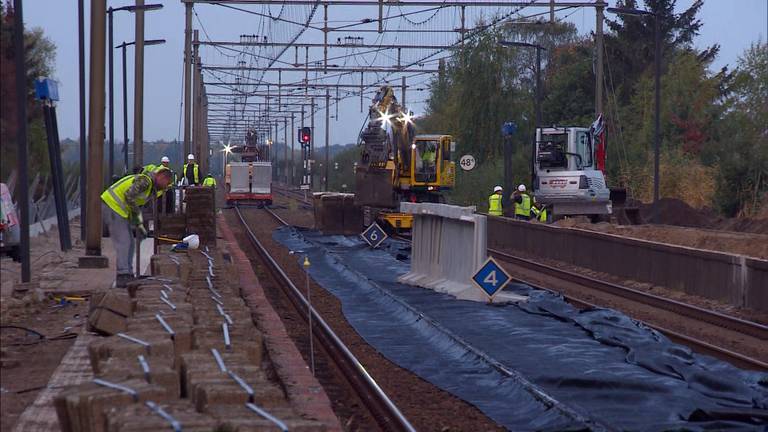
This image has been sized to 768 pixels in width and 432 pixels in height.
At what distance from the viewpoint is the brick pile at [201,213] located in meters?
24.6

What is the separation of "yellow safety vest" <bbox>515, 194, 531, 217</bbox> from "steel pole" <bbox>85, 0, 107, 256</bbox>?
52.2 feet

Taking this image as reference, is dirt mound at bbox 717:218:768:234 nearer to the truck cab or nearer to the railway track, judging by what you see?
the truck cab

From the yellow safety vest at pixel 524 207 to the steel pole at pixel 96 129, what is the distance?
15902 mm

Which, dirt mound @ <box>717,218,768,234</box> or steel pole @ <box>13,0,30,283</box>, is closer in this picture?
steel pole @ <box>13,0,30,283</box>

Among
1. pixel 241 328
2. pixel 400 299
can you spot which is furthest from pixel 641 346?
pixel 241 328

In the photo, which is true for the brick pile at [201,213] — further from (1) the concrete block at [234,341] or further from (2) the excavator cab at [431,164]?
(1) the concrete block at [234,341]

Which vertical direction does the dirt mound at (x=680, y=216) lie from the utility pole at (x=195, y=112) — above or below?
below

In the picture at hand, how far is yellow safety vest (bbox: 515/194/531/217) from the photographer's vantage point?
3497cm

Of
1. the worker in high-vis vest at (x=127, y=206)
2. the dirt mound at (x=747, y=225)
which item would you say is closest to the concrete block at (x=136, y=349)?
the worker in high-vis vest at (x=127, y=206)

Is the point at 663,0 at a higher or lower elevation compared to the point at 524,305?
higher

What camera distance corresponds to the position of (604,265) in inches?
1062

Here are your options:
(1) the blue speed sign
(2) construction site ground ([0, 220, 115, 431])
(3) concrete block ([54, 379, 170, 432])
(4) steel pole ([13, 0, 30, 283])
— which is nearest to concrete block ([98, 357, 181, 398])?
(3) concrete block ([54, 379, 170, 432])

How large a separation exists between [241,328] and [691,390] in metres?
4.94

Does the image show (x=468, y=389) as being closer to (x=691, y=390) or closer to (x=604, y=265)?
(x=691, y=390)
